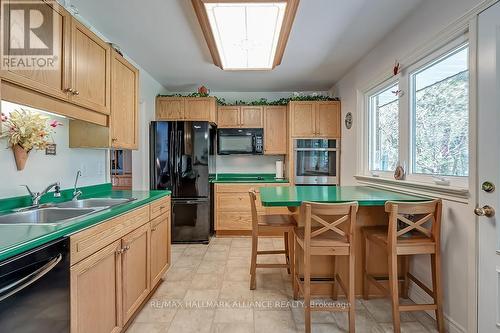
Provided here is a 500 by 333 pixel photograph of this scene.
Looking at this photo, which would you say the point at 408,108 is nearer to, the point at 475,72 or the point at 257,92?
the point at 475,72

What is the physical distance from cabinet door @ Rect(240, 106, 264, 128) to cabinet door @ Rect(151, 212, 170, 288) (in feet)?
7.59

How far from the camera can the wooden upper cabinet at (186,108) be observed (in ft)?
13.0

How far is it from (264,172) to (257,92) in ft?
5.03

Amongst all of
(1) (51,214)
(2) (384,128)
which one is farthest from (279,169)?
(1) (51,214)

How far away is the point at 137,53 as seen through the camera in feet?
9.57

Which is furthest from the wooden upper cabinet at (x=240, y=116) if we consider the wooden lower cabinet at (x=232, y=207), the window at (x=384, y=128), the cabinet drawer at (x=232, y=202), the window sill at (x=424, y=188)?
the window sill at (x=424, y=188)

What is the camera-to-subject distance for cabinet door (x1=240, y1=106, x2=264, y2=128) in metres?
4.21

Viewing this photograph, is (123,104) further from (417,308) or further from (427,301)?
(427,301)

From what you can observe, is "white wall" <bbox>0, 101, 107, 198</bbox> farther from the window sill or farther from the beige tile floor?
the window sill

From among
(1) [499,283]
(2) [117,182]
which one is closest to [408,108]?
(1) [499,283]

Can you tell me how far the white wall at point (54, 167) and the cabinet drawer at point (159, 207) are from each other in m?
0.70

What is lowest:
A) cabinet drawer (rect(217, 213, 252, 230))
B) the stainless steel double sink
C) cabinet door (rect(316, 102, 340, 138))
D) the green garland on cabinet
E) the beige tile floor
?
the beige tile floor

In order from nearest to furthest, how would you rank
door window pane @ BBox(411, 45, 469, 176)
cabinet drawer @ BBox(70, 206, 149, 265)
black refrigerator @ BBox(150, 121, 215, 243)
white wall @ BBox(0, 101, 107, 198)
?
cabinet drawer @ BBox(70, 206, 149, 265) → white wall @ BBox(0, 101, 107, 198) → door window pane @ BBox(411, 45, 469, 176) → black refrigerator @ BBox(150, 121, 215, 243)

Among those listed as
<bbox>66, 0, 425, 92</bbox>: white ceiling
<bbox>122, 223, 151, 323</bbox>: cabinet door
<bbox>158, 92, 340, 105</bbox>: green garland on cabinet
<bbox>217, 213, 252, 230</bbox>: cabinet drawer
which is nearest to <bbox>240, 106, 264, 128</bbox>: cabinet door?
<bbox>158, 92, 340, 105</bbox>: green garland on cabinet
